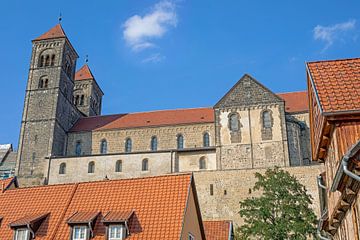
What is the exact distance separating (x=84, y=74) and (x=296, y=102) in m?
37.4

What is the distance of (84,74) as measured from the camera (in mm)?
76750

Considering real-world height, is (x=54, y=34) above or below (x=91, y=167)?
above

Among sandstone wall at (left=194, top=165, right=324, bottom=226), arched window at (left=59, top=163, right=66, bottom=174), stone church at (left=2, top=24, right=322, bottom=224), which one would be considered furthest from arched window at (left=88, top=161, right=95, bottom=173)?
sandstone wall at (left=194, top=165, right=324, bottom=226)

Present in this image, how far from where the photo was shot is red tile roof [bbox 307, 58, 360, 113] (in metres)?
12.8

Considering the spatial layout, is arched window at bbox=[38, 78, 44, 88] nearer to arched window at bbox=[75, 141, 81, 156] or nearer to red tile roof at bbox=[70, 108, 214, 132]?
red tile roof at bbox=[70, 108, 214, 132]

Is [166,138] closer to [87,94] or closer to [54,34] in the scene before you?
A: [54,34]

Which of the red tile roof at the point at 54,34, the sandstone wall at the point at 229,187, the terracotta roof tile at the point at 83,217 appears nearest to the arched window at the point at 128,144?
the sandstone wall at the point at 229,187

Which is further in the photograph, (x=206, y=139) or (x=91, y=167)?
(x=206, y=139)

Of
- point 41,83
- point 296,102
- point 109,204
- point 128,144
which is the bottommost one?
point 109,204

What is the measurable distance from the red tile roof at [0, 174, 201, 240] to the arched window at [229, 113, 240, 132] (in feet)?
98.4

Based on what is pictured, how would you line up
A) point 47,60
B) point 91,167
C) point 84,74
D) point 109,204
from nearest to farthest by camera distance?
point 109,204 → point 91,167 → point 47,60 → point 84,74

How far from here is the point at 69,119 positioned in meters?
61.4

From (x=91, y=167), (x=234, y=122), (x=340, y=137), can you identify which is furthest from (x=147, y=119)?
(x=340, y=137)

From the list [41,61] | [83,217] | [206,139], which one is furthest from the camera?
[41,61]
